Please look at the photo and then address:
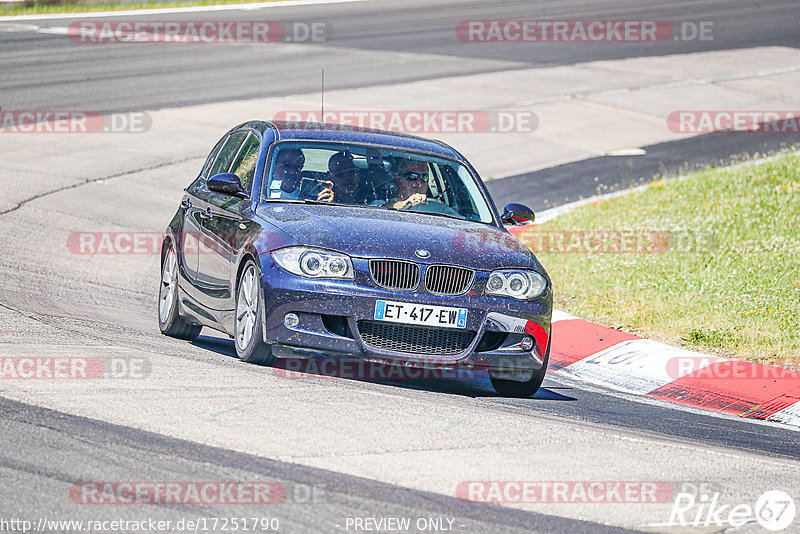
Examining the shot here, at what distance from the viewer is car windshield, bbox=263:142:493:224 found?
877 cm

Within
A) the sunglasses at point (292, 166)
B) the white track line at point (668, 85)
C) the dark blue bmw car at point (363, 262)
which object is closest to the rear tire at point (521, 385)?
the dark blue bmw car at point (363, 262)

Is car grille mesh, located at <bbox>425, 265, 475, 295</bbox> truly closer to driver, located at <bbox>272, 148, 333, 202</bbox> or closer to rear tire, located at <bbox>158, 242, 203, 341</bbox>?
driver, located at <bbox>272, 148, 333, 202</bbox>

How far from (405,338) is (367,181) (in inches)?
62.0

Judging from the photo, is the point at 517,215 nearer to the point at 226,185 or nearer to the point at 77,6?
the point at 226,185

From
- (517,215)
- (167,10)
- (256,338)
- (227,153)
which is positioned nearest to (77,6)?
(167,10)

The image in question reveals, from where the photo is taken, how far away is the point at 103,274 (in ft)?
41.1

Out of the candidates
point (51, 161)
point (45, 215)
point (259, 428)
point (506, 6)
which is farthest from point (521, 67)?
point (259, 428)

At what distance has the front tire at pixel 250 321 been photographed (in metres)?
7.88

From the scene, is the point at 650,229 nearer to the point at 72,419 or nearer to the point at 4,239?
the point at 4,239

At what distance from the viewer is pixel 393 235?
798 centimetres

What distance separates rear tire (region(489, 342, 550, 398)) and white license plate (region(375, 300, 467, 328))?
76 cm

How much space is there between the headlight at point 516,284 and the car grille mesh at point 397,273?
500 mm

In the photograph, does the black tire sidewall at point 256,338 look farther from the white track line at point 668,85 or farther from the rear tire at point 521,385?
the white track line at point 668,85

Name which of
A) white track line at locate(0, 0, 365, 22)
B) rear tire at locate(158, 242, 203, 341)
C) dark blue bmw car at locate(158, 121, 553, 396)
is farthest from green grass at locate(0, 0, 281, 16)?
dark blue bmw car at locate(158, 121, 553, 396)
